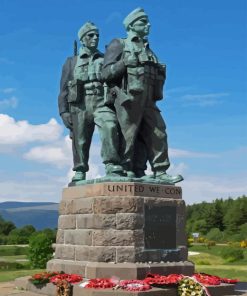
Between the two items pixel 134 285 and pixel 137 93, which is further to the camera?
pixel 137 93

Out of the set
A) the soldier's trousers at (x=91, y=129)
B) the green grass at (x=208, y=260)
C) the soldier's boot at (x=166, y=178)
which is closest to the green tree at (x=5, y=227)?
the green grass at (x=208, y=260)

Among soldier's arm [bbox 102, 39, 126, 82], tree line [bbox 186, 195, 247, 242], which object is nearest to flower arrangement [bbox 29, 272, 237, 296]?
soldier's arm [bbox 102, 39, 126, 82]

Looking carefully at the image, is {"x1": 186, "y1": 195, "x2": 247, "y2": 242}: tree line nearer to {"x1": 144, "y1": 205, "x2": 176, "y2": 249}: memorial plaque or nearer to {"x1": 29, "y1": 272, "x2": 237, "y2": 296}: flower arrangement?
{"x1": 144, "y1": 205, "x2": 176, "y2": 249}: memorial plaque

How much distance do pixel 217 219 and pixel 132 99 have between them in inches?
2055

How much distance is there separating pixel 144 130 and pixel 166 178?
122cm

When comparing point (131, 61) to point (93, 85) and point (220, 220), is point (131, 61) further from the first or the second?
point (220, 220)

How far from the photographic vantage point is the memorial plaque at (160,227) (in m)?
11.0

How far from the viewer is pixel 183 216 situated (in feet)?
38.7

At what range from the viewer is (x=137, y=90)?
11.5m

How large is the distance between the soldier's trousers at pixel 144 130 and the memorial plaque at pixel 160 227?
1180 mm

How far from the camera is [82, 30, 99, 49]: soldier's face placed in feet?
42.4

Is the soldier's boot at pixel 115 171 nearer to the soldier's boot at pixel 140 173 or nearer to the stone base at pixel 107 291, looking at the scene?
the soldier's boot at pixel 140 173

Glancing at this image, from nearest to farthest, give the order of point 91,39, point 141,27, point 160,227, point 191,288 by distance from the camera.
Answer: point 191,288 < point 160,227 < point 141,27 < point 91,39

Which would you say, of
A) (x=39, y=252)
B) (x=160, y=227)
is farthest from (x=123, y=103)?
(x=39, y=252)
